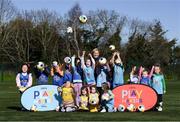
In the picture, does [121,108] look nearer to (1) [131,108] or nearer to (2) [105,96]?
(1) [131,108]

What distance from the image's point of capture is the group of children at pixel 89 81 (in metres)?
16.2

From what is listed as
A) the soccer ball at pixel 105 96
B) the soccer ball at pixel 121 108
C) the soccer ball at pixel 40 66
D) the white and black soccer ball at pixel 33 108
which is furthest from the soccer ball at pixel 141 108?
the soccer ball at pixel 40 66

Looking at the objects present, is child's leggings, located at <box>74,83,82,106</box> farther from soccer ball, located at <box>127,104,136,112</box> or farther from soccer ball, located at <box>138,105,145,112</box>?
soccer ball, located at <box>138,105,145,112</box>

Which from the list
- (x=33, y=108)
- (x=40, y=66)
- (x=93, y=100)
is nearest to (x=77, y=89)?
(x=93, y=100)

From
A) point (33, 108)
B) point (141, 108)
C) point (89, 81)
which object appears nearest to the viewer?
point (141, 108)

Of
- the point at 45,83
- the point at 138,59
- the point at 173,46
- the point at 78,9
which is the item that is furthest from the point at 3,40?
the point at 45,83

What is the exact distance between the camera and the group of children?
16156 millimetres

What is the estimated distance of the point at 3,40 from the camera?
3152 inches

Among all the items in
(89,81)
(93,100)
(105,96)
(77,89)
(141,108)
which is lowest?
(141,108)

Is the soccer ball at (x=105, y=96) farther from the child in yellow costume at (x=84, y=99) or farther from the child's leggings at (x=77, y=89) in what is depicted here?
the child's leggings at (x=77, y=89)

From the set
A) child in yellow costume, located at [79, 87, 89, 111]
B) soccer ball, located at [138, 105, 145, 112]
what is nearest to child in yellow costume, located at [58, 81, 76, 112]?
child in yellow costume, located at [79, 87, 89, 111]

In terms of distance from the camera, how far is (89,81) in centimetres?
1673

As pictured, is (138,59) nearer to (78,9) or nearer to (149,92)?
(78,9)

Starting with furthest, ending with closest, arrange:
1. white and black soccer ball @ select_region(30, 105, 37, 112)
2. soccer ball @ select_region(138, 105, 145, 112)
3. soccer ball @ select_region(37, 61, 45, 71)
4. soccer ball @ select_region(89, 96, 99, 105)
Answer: soccer ball @ select_region(37, 61, 45, 71)
white and black soccer ball @ select_region(30, 105, 37, 112)
soccer ball @ select_region(138, 105, 145, 112)
soccer ball @ select_region(89, 96, 99, 105)
